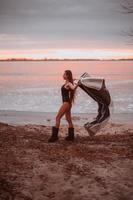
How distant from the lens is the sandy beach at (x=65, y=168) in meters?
7.37

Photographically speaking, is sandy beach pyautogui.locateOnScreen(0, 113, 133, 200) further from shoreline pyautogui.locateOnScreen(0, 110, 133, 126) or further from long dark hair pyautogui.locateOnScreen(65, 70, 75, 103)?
shoreline pyautogui.locateOnScreen(0, 110, 133, 126)

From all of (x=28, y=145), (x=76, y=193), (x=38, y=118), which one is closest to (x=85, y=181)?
(x=76, y=193)

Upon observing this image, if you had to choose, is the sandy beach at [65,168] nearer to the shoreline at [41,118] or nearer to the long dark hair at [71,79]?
the long dark hair at [71,79]

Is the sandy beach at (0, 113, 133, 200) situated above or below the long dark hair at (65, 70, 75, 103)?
below

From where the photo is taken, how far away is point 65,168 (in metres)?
8.53

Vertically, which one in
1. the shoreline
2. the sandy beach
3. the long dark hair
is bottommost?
the sandy beach

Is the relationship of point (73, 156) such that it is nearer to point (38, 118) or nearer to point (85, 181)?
point (85, 181)

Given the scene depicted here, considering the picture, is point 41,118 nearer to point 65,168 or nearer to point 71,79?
point 71,79

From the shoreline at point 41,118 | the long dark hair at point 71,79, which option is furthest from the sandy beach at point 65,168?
the shoreline at point 41,118

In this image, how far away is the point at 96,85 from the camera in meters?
11.1

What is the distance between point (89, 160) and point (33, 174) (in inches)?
59.5

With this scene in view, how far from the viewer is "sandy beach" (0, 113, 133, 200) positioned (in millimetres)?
7371

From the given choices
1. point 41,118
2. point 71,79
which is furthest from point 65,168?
point 41,118

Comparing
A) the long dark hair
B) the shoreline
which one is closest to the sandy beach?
the long dark hair
